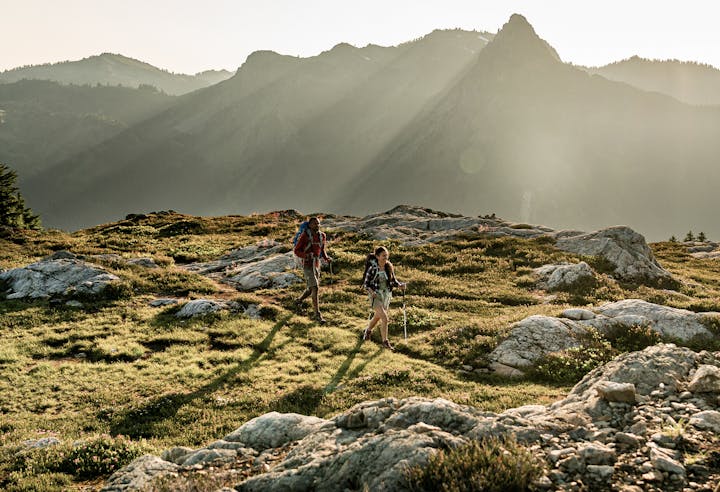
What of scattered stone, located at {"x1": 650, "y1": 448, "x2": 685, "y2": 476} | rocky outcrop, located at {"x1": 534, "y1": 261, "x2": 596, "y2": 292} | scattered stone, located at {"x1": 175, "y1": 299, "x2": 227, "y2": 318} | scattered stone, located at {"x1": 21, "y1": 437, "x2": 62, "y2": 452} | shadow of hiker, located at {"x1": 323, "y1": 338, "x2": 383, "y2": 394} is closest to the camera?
scattered stone, located at {"x1": 650, "y1": 448, "x2": 685, "y2": 476}

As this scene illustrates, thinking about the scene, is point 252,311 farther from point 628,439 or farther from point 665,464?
point 665,464

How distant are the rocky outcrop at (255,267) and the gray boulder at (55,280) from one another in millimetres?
7118

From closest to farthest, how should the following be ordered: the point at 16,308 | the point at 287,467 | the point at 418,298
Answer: the point at 287,467 < the point at 16,308 < the point at 418,298

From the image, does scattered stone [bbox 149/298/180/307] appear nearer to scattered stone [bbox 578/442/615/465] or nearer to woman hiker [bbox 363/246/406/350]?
woman hiker [bbox 363/246/406/350]

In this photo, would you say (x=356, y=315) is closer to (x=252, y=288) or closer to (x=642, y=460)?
(x=252, y=288)

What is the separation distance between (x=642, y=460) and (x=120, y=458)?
10.1 metres

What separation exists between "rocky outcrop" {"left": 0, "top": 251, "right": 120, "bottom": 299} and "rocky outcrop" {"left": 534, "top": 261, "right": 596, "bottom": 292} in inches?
1010

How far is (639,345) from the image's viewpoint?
16531mm

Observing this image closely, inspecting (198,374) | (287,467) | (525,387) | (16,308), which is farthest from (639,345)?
(16,308)

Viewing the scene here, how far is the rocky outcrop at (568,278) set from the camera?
82.6 ft

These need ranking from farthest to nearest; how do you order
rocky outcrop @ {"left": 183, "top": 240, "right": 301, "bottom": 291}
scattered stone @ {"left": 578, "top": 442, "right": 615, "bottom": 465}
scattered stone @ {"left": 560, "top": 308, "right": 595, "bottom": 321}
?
rocky outcrop @ {"left": 183, "top": 240, "right": 301, "bottom": 291} → scattered stone @ {"left": 560, "top": 308, "right": 595, "bottom": 321} → scattered stone @ {"left": 578, "top": 442, "right": 615, "bottom": 465}

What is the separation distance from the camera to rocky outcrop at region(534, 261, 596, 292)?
25172 millimetres

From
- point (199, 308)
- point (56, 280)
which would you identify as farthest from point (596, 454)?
point (56, 280)

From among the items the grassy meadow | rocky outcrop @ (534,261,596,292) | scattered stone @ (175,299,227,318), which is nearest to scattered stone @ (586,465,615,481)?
the grassy meadow
